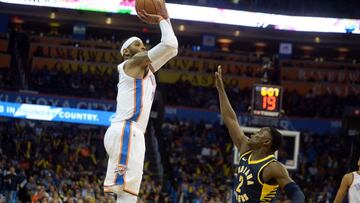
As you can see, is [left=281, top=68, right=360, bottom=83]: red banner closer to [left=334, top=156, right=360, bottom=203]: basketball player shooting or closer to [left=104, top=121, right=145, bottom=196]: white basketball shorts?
[left=334, top=156, right=360, bottom=203]: basketball player shooting

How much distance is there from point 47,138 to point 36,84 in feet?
13.3

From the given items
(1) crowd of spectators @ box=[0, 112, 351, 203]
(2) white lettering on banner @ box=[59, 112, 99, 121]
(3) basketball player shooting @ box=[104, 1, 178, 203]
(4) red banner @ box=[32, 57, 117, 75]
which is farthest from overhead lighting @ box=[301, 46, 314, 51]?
(3) basketball player shooting @ box=[104, 1, 178, 203]

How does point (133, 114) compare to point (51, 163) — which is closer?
point (133, 114)

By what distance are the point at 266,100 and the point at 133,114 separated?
13.6 m

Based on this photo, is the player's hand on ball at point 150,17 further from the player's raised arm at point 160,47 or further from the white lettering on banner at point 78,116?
the white lettering on banner at point 78,116

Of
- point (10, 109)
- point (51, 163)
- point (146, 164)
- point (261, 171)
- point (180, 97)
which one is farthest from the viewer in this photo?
point (180, 97)

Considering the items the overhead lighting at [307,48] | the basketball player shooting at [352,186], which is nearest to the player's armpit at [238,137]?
the basketball player shooting at [352,186]

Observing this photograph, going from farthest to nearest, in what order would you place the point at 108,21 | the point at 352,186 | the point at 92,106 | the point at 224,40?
the point at 224,40 → the point at 108,21 → the point at 92,106 → the point at 352,186

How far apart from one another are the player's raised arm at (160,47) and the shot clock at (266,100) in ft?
43.8

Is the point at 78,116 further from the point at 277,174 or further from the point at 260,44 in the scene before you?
the point at 277,174

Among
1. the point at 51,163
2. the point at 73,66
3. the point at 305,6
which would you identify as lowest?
the point at 51,163

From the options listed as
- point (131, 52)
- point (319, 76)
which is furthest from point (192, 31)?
point (131, 52)

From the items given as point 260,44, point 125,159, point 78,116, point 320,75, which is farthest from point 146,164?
point 125,159

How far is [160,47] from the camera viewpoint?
6332 mm
